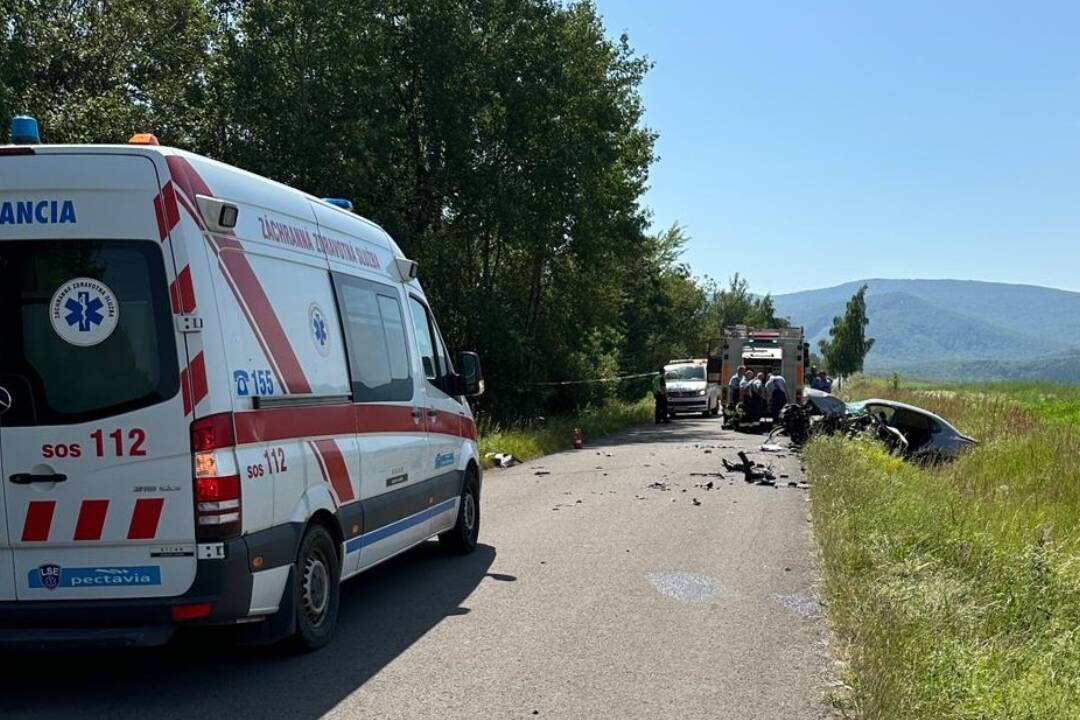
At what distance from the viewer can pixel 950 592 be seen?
6977mm

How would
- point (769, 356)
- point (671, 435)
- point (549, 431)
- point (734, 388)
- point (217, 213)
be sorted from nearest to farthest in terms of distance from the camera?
point (217, 213)
point (549, 431)
point (671, 435)
point (734, 388)
point (769, 356)

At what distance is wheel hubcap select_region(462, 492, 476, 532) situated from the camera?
9331mm

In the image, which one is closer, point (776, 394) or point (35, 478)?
point (35, 478)

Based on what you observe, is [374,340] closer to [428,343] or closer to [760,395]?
[428,343]

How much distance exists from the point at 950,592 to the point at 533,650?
9.55 ft

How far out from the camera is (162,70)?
3048cm

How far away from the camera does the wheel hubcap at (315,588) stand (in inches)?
234

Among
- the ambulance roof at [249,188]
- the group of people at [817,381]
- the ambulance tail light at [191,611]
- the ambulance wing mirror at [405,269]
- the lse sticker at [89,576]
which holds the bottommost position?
the group of people at [817,381]

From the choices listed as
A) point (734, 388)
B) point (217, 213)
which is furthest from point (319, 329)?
point (734, 388)

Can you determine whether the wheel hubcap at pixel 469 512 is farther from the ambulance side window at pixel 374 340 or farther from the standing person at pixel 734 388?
the standing person at pixel 734 388

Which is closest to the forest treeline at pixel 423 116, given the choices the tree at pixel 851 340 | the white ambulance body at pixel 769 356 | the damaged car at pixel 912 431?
the white ambulance body at pixel 769 356

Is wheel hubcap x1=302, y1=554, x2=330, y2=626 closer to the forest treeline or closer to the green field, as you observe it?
the green field

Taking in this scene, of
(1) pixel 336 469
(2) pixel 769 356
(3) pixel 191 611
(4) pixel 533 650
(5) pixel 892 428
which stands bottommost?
(5) pixel 892 428

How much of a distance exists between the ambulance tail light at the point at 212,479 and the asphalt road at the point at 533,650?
3.01ft
